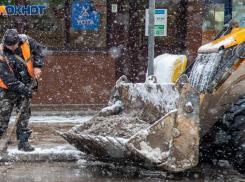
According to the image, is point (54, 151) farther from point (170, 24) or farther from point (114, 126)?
point (170, 24)

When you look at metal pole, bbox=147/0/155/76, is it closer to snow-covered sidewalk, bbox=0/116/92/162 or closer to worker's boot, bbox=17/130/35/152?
snow-covered sidewalk, bbox=0/116/92/162

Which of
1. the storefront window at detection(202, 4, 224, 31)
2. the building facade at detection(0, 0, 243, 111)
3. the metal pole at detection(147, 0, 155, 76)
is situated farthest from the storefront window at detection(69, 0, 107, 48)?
the metal pole at detection(147, 0, 155, 76)

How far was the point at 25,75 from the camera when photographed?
813cm

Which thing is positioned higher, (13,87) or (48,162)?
(13,87)

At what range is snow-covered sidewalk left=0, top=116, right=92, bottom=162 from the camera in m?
7.87

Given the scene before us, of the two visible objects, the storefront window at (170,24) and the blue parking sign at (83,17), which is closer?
the blue parking sign at (83,17)

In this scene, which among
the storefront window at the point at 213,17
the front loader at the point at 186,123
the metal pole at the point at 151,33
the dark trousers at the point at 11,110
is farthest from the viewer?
the storefront window at the point at 213,17

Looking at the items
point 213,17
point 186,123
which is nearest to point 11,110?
point 186,123

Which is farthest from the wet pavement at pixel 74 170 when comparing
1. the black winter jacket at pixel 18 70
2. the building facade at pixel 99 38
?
the building facade at pixel 99 38

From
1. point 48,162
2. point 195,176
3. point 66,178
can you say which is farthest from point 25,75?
point 195,176

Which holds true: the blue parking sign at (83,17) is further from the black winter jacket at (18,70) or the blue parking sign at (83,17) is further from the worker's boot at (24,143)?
the worker's boot at (24,143)

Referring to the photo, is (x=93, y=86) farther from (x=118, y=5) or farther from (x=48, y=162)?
(x=48, y=162)

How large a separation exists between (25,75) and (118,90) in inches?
47.8

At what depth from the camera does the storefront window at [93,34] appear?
1405 cm
